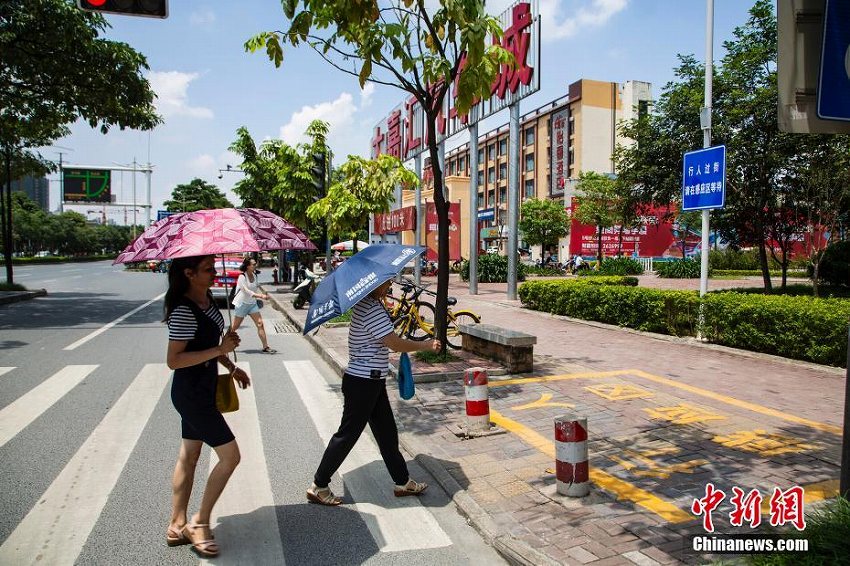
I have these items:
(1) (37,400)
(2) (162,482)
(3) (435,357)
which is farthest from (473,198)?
(2) (162,482)

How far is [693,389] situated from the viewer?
743 centimetres

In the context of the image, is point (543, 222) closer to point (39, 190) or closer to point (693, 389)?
point (693, 389)

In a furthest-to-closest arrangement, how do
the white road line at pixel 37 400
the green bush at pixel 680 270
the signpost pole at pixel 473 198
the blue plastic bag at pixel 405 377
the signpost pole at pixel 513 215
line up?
the green bush at pixel 680 270 → the signpost pole at pixel 473 198 → the signpost pole at pixel 513 215 → the white road line at pixel 37 400 → the blue plastic bag at pixel 405 377

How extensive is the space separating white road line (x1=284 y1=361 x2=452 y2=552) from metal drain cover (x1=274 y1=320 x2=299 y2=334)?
24.4 ft

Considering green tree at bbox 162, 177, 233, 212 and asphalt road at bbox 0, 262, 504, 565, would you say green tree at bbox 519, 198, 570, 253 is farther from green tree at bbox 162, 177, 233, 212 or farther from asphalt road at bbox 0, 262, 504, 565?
green tree at bbox 162, 177, 233, 212

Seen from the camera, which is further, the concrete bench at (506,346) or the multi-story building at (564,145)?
the multi-story building at (564,145)

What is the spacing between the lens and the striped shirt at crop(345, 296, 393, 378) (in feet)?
13.3

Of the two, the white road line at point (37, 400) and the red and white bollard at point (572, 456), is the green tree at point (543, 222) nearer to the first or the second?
the white road line at point (37, 400)

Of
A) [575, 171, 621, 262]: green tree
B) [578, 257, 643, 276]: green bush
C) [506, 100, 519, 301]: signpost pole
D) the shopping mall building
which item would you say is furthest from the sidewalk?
the shopping mall building

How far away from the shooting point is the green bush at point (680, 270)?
112 feet

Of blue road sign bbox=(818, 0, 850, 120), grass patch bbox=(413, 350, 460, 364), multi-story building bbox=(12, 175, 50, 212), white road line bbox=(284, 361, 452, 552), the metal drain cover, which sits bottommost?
white road line bbox=(284, 361, 452, 552)

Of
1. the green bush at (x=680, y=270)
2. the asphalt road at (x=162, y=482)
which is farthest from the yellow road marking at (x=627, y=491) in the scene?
the green bush at (x=680, y=270)

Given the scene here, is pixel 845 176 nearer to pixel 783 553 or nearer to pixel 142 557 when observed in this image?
pixel 783 553

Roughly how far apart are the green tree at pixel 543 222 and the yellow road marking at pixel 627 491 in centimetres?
3544
